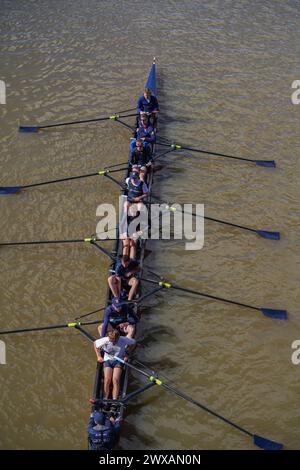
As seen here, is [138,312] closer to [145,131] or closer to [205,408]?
[205,408]

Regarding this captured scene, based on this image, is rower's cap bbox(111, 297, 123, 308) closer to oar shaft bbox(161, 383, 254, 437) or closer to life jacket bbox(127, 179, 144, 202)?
oar shaft bbox(161, 383, 254, 437)

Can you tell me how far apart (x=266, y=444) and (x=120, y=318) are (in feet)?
10.4

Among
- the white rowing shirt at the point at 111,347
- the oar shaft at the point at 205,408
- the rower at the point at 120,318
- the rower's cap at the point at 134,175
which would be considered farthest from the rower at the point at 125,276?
the rower's cap at the point at 134,175

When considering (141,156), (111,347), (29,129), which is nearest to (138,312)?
(111,347)

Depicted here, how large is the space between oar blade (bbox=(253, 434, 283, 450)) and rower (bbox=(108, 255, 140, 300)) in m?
3.36

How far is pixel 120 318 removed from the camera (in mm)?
9008

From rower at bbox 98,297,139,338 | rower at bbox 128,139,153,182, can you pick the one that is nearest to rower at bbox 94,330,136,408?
rower at bbox 98,297,139,338

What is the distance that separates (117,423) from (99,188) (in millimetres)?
6689

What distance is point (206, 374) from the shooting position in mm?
8797

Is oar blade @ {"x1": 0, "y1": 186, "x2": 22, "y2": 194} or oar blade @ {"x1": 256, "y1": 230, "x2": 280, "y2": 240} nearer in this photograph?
oar blade @ {"x1": 256, "y1": 230, "x2": 280, "y2": 240}

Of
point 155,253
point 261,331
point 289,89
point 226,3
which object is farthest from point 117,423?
point 226,3

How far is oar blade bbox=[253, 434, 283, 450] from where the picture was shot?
7.60 m

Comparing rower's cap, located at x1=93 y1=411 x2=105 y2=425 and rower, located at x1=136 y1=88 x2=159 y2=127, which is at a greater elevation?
rower, located at x1=136 y1=88 x2=159 y2=127

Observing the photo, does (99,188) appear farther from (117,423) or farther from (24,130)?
(117,423)
